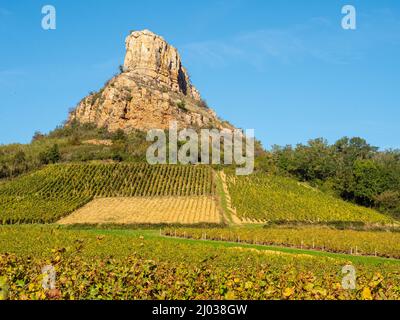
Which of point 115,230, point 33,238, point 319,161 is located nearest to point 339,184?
point 319,161

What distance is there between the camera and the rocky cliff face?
11919cm

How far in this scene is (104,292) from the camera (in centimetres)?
808

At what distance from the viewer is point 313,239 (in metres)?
39.1

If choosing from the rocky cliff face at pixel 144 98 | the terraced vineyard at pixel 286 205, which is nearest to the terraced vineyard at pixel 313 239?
the terraced vineyard at pixel 286 205

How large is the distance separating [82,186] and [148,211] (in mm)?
16852

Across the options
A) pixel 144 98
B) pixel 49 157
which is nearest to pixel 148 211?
pixel 49 157

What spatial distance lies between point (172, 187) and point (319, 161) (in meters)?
37.3

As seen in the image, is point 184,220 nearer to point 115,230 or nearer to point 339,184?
point 115,230

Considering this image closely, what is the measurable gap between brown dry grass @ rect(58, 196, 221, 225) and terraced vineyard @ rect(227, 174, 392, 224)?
4.61 meters

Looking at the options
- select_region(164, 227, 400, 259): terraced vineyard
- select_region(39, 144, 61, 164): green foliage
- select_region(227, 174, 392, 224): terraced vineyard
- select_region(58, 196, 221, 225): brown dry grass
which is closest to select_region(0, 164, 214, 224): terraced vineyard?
select_region(58, 196, 221, 225): brown dry grass

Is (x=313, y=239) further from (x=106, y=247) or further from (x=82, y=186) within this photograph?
(x=82, y=186)

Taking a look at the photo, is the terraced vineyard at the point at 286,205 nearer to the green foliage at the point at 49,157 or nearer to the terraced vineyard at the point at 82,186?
the terraced vineyard at the point at 82,186

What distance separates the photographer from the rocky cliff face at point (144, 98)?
119 meters

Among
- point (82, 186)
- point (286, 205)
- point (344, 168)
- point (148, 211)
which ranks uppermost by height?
point (344, 168)
